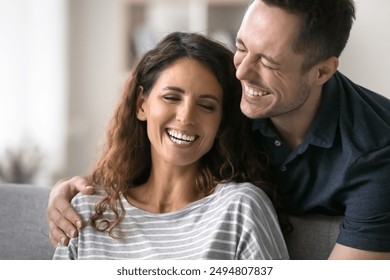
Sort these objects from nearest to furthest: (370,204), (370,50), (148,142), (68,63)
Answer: (370,204), (148,142), (370,50), (68,63)

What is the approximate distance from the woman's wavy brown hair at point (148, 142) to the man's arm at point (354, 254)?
0.57 feet

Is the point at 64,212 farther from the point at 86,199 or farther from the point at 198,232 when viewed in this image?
the point at 198,232

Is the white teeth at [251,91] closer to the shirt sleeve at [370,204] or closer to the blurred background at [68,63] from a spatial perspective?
the shirt sleeve at [370,204]

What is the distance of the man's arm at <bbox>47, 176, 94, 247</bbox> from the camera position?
129cm

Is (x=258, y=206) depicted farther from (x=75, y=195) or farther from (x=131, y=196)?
(x=75, y=195)

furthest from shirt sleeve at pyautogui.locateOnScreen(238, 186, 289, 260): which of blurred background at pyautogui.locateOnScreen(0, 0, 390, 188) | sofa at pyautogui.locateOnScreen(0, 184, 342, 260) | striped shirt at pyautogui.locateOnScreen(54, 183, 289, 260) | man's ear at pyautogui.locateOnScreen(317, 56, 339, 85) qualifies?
blurred background at pyautogui.locateOnScreen(0, 0, 390, 188)

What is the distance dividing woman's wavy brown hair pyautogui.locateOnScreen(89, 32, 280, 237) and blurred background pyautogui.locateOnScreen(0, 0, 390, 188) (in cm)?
149

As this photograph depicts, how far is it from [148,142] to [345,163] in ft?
1.47

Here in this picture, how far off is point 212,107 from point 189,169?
15cm

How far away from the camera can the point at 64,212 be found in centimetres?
130

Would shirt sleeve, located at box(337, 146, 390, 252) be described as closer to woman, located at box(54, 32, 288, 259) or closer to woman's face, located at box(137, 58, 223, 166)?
woman, located at box(54, 32, 288, 259)

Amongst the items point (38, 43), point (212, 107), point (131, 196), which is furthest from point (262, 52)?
point (38, 43)

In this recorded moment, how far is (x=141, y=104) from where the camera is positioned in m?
1.36

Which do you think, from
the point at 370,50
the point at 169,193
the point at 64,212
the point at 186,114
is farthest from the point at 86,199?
the point at 370,50
